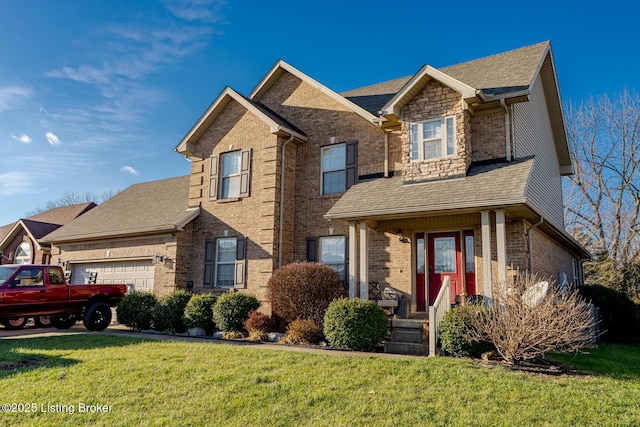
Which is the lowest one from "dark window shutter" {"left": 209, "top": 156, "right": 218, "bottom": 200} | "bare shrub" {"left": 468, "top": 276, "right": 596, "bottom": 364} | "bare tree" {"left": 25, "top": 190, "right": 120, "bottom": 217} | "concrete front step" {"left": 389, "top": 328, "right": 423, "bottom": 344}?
"concrete front step" {"left": 389, "top": 328, "right": 423, "bottom": 344}

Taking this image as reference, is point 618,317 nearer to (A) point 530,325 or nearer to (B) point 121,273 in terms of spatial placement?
(A) point 530,325

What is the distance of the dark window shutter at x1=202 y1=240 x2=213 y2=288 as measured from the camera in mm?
14852

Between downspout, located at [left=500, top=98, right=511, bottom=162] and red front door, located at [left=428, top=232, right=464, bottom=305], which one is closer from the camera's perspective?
downspout, located at [left=500, top=98, right=511, bottom=162]

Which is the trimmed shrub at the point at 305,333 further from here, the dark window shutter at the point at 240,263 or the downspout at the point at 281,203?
the dark window shutter at the point at 240,263

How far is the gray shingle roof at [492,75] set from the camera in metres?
12.0

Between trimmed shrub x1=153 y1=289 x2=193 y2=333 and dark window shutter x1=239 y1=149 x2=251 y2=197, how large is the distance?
3.77 m

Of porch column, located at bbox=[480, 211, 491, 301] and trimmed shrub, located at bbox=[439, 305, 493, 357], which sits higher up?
porch column, located at bbox=[480, 211, 491, 301]

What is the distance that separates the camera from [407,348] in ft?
30.3

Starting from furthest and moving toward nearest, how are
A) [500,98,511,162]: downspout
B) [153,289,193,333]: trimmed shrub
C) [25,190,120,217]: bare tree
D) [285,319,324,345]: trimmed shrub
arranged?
[25,190,120,217]: bare tree, [153,289,193,333]: trimmed shrub, [500,98,511,162]: downspout, [285,319,324,345]: trimmed shrub

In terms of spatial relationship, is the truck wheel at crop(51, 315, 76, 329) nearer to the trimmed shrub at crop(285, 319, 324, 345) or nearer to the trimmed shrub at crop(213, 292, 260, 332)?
the trimmed shrub at crop(213, 292, 260, 332)

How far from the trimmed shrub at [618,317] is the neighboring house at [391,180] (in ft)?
4.61

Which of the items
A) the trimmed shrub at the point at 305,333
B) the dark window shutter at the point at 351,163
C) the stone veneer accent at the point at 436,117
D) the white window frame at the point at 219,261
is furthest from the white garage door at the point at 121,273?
the stone veneer accent at the point at 436,117

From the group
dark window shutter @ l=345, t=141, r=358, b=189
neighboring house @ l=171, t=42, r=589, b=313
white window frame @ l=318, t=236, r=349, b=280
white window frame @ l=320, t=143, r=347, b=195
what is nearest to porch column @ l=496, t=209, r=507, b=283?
neighboring house @ l=171, t=42, r=589, b=313

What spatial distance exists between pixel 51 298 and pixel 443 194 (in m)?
11.0
